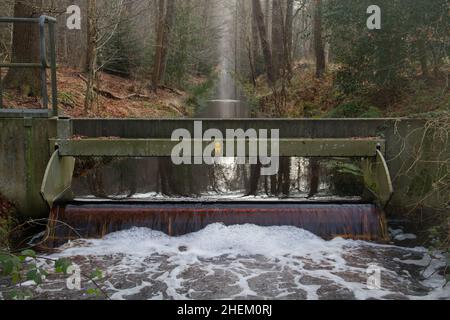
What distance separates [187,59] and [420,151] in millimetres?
22733

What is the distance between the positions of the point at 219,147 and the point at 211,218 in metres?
1.23

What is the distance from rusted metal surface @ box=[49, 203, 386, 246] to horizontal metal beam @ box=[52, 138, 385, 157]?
907mm

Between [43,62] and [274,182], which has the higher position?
[43,62]

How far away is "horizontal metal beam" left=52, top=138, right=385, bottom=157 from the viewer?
→ 8.24 metres

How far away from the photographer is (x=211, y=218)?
8234 mm

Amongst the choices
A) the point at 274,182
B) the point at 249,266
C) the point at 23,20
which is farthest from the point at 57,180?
the point at 274,182

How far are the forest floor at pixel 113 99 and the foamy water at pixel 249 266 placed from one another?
625 centimetres

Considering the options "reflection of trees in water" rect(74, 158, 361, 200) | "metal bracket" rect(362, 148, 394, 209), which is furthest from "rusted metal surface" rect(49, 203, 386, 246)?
"reflection of trees in water" rect(74, 158, 361, 200)

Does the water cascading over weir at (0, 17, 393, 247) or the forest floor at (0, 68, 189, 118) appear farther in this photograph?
the forest floor at (0, 68, 189, 118)

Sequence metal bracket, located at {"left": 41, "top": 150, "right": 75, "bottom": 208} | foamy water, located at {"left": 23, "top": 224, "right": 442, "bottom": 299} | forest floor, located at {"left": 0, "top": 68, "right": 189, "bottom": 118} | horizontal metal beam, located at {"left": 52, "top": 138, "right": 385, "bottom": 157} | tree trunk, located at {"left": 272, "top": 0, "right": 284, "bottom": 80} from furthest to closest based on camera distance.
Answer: tree trunk, located at {"left": 272, "top": 0, "right": 284, "bottom": 80}
forest floor, located at {"left": 0, "top": 68, "right": 189, "bottom": 118}
horizontal metal beam, located at {"left": 52, "top": 138, "right": 385, "bottom": 157}
metal bracket, located at {"left": 41, "top": 150, "right": 75, "bottom": 208}
foamy water, located at {"left": 23, "top": 224, "right": 442, "bottom": 299}

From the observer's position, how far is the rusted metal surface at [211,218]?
8016 millimetres

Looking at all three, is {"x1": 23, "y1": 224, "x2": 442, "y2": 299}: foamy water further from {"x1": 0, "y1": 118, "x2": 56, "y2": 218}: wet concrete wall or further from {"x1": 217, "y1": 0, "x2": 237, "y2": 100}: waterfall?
{"x1": 217, "y1": 0, "x2": 237, "y2": 100}: waterfall

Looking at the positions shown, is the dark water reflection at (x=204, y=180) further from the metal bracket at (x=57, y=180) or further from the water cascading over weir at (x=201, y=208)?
the water cascading over weir at (x=201, y=208)

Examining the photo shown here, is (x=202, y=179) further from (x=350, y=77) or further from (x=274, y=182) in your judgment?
(x=350, y=77)
